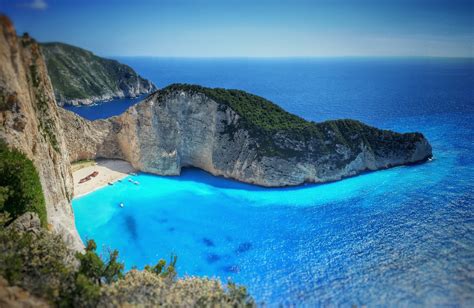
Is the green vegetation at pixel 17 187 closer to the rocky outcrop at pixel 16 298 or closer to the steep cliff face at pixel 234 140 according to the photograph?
the rocky outcrop at pixel 16 298

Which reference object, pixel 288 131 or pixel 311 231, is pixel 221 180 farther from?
pixel 311 231

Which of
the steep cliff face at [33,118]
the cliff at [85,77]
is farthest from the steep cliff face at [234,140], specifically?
the cliff at [85,77]

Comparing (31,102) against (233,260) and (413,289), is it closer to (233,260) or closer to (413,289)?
(233,260)

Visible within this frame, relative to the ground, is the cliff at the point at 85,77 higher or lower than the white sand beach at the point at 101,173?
higher

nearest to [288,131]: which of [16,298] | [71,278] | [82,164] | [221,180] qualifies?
[221,180]

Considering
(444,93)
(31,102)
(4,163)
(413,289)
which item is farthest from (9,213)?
(444,93)

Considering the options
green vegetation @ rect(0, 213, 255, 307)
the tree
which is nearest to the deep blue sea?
green vegetation @ rect(0, 213, 255, 307)

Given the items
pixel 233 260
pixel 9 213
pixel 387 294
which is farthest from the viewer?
pixel 233 260
